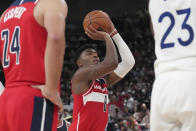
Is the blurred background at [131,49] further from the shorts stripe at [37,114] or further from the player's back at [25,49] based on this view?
the shorts stripe at [37,114]

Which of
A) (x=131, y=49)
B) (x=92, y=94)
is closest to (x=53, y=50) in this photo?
(x=92, y=94)

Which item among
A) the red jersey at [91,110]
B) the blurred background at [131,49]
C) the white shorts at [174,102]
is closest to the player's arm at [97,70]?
the red jersey at [91,110]

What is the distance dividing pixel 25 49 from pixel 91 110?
1861 mm

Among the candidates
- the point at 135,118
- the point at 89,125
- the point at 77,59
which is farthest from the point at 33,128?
the point at 135,118

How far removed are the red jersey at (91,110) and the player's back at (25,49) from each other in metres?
1.74

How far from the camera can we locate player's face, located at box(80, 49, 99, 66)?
194 inches

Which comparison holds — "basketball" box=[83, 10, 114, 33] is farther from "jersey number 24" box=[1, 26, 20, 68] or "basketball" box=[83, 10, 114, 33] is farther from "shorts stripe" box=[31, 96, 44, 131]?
"shorts stripe" box=[31, 96, 44, 131]

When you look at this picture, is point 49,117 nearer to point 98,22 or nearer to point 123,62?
point 98,22

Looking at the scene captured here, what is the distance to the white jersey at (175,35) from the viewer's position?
2.71m

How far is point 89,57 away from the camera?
4969 millimetres

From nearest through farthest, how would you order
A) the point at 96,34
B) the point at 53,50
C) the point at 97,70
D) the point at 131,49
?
1. the point at 53,50
2. the point at 97,70
3. the point at 96,34
4. the point at 131,49

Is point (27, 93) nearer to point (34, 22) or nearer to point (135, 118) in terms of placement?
point (34, 22)

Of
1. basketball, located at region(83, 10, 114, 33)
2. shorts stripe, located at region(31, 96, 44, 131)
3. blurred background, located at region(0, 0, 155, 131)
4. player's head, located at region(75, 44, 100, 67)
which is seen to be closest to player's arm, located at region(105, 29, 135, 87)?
basketball, located at region(83, 10, 114, 33)

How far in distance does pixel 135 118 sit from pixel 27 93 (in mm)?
10432
